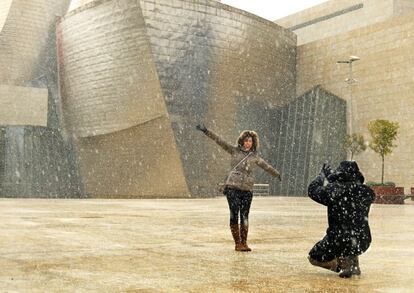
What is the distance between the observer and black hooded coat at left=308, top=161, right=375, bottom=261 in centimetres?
491

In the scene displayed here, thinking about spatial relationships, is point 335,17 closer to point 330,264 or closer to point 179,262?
point 179,262

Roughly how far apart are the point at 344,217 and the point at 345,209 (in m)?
0.07

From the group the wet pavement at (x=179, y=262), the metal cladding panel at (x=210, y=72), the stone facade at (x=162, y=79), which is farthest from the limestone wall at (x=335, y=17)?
the wet pavement at (x=179, y=262)

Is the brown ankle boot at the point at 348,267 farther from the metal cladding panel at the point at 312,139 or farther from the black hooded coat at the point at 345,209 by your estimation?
the metal cladding panel at the point at 312,139

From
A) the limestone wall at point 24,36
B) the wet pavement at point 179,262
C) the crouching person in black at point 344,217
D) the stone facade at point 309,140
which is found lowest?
the wet pavement at point 179,262

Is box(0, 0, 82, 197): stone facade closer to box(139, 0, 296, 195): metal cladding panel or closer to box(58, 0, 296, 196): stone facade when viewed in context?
box(58, 0, 296, 196): stone facade

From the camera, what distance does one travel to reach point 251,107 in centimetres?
3472

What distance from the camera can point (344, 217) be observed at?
495cm

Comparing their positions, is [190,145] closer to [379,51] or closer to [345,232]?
[379,51]

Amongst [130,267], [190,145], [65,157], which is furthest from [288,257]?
[65,157]

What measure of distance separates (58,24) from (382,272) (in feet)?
109

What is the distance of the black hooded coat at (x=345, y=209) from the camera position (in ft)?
16.1

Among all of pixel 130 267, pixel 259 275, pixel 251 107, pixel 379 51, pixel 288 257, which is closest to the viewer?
pixel 259 275

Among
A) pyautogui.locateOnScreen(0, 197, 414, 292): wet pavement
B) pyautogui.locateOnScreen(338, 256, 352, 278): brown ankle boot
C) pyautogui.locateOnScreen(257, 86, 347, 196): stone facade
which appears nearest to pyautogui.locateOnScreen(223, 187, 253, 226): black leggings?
pyautogui.locateOnScreen(0, 197, 414, 292): wet pavement
